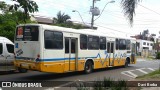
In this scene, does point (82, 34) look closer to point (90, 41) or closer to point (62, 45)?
point (90, 41)

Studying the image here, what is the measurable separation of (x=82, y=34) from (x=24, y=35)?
396 centimetres

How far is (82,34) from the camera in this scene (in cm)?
1798

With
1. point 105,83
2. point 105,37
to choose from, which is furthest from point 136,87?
point 105,37

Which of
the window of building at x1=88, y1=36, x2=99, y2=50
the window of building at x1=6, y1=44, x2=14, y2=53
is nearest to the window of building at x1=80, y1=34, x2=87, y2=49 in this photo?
the window of building at x1=88, y1=36, x2=99, y2=50

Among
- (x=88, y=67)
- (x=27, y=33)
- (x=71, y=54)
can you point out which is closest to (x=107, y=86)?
(x=27, y=33)

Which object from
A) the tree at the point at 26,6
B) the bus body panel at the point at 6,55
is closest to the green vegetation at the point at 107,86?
the tree at the point at 26,6

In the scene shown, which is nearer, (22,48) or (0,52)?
(22,48)

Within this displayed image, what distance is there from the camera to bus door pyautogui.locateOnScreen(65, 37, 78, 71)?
Result: 53.4 feet

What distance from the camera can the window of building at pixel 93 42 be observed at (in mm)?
18795

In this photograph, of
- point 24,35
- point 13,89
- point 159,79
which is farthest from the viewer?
point 24,35

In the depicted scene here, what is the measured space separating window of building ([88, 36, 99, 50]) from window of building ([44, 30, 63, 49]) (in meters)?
3.32

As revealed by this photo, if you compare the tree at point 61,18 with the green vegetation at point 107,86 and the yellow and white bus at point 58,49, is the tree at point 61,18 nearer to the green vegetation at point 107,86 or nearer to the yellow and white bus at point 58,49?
the yellow and white bus at point 58,49

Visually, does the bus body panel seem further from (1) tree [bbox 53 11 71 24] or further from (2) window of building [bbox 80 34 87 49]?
(1) tree [bbox 53 11 71 24]

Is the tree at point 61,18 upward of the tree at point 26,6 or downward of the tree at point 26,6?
upward
